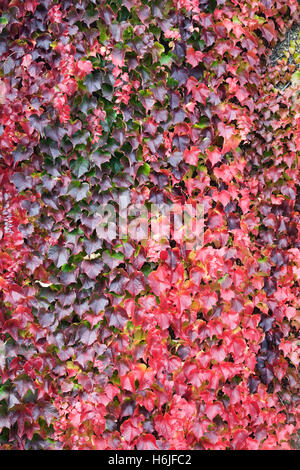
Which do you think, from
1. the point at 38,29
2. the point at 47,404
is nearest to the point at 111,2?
the point at 38,29

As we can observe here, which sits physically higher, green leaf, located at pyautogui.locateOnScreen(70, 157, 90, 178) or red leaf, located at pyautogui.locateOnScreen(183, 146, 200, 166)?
red leaf, located at pyautogui.locateOnScreen(183, 146, 200, 166)

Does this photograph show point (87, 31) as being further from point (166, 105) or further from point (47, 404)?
point (47, 404)

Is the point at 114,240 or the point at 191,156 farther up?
the point at 191,156

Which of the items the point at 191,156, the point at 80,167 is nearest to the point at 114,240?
the point at 80,167

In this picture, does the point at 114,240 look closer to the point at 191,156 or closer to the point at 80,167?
the point at 80,167

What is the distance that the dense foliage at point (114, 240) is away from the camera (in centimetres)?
196

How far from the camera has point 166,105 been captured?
2.01m

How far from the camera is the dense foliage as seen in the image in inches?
77.1

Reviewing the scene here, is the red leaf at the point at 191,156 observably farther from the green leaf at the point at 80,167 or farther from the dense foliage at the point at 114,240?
the green leaf at the point at 80,167

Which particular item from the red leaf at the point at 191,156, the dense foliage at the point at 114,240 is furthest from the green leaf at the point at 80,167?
the red leaf at the point at 191,156

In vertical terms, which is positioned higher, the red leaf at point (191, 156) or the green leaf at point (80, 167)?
the red leaf at point (191, 156)

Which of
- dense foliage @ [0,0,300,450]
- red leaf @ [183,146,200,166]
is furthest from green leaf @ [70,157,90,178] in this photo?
red leaf @ [183,146,200,166]

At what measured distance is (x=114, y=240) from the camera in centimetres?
196

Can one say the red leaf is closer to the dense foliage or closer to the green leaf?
the dense foliage
